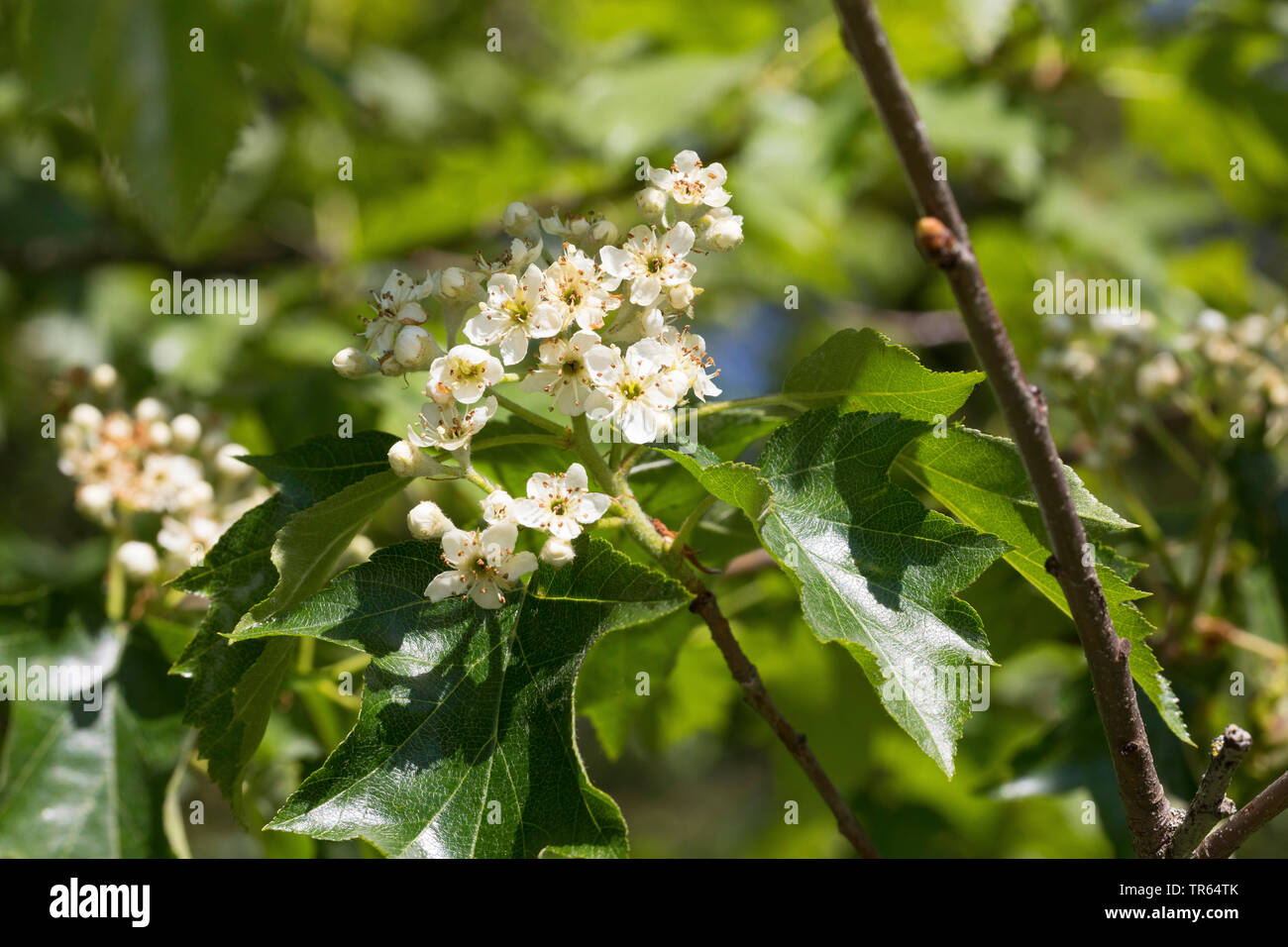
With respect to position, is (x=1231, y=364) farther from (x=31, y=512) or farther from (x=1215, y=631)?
(x=31, y=512)

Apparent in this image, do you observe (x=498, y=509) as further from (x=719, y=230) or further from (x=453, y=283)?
(x=719, y=230)

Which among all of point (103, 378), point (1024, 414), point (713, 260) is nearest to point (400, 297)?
point (1024, 414)

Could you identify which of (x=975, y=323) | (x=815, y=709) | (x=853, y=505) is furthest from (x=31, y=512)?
(x=975, y=323)

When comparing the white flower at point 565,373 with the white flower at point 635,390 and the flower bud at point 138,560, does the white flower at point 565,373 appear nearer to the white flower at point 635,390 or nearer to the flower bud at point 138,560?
the white flower at point 635,390

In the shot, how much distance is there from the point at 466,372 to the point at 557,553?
0.25 metres

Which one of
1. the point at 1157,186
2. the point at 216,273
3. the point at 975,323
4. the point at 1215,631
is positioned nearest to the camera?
the point at 975,323

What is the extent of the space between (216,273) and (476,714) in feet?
8.77

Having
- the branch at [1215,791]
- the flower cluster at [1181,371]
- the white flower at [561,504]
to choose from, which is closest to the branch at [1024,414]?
the branch at [1215,791]

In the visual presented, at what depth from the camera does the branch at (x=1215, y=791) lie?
1124 mm

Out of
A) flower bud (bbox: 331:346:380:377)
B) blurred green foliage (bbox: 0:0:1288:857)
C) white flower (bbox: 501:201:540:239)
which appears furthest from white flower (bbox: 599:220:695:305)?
blurred green foliage (bbox: 0:0:1288:857)

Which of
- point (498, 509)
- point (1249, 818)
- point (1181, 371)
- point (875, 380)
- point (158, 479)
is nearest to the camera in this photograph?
point (1249, 818)

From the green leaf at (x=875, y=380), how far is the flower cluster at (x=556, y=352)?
0.47 ft

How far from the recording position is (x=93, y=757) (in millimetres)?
1843

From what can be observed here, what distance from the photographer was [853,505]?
4.29ft
